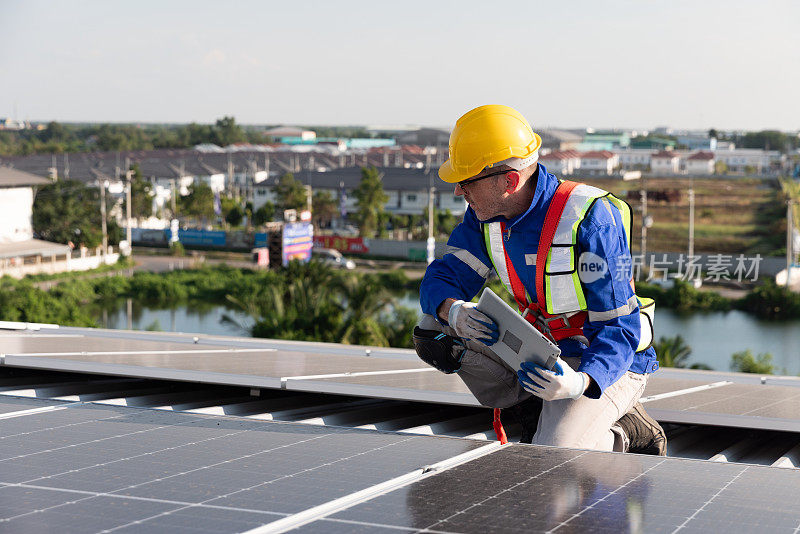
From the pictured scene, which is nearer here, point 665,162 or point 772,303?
point 772,303

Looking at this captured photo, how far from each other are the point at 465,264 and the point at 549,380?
1.02 m

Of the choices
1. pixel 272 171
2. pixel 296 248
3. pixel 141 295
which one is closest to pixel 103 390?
pixel 141 295

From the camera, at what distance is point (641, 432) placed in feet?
16.0

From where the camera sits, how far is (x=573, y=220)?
4.45m

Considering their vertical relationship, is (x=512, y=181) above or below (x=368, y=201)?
above

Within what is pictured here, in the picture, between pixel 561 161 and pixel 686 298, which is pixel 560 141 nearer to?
pixel 561 161

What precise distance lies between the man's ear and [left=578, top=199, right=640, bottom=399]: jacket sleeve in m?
0.37

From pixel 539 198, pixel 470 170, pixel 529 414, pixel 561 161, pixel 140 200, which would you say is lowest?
pixel 140 200

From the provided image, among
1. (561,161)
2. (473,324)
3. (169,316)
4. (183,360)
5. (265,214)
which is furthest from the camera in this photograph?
(561,161)

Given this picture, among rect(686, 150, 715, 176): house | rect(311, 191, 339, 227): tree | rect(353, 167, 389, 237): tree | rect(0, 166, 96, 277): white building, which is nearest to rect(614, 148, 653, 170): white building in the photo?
rect(686, 150, 715, 176): house

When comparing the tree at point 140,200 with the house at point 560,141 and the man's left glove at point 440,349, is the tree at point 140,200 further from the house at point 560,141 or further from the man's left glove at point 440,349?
the house at point 560,141

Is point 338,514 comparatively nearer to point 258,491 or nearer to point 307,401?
point 258,491

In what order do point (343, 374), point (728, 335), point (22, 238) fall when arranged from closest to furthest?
point (343, 374) → point (728, 335) → point (22, 238)

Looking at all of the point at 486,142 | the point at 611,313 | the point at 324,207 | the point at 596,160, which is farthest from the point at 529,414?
the point at 596,160
